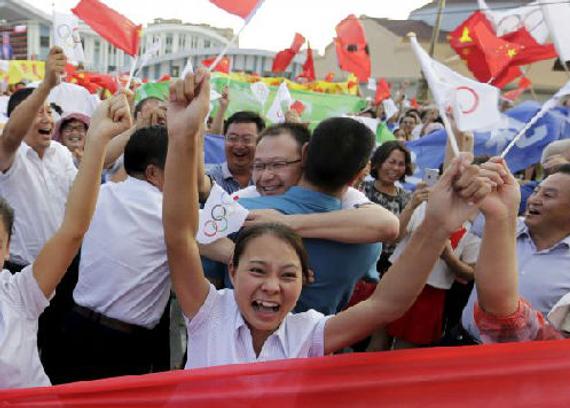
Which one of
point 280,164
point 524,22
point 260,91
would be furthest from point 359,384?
point 260,91

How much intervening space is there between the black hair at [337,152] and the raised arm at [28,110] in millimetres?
1126

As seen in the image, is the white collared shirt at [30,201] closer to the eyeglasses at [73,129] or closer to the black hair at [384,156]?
the eyeglasses at [73,129]

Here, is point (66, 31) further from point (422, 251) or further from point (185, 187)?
point (422, 251)

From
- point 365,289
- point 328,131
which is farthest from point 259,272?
point 365,289

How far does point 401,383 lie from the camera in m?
1.52

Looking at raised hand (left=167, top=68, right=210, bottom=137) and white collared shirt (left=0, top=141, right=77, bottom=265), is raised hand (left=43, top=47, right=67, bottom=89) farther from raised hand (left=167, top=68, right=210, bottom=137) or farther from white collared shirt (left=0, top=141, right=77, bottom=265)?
raised hand (left=167, top=68, right=210, bottom=137)

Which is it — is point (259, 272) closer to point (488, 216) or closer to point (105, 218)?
point (488, 216)

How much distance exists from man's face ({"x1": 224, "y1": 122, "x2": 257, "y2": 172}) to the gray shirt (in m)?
1.51

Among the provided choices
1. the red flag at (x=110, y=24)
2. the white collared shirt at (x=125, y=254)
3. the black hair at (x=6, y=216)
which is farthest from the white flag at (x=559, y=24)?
the red flag at (x=110, y=24)

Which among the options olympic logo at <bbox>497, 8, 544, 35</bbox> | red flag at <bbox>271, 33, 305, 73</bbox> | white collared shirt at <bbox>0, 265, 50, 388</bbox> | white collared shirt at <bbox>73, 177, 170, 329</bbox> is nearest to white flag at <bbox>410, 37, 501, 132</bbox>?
white collared shirt at <bbox>73, 177, 170, 329</bbox>

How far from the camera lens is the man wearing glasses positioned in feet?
11.1

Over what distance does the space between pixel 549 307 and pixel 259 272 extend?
3.94 feet

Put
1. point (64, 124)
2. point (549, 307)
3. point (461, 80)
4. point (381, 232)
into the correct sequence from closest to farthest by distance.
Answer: point (461, 80)
point (381, 232)
point (549, 307)
point (64, 124)

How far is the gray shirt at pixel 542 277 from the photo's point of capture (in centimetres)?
226
